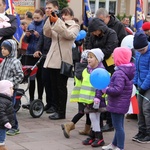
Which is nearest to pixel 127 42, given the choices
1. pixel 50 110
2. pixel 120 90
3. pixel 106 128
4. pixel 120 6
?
pixel 106 128

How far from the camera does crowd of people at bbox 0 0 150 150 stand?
6.19m

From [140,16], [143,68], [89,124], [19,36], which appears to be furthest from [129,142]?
[140,16]

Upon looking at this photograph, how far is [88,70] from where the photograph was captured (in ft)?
22.4

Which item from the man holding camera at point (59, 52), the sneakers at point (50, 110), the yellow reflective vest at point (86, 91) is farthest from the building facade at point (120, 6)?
the yellow reflective vest at point (86, 91)

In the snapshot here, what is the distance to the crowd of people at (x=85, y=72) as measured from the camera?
6188 millimetres

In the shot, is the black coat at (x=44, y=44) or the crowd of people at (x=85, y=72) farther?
the black coat at (x=44, y=44)

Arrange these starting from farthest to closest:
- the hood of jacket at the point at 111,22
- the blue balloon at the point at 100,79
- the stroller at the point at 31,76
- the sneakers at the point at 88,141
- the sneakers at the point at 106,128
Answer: the stroller at the point at 31,76 → the hood of jacket at the point at 111,22 → the sneakers at the point at 106,128 → the sneakers at the point at 88,141 → the blue balloon at the point at 100,79

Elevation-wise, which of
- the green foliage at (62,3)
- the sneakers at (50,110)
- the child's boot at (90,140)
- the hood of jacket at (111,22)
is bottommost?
the sneakers at (50,110)

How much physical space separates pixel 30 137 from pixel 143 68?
2053 mm

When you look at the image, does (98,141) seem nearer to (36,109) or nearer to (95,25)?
(95,25)

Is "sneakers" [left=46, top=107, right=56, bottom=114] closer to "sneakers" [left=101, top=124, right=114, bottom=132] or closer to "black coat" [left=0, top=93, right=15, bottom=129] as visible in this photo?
"sneakers" [left=101, top=124, right=114, bottom=132]

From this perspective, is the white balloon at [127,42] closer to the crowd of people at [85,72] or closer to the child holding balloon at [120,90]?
the crowd of people at [85,72]

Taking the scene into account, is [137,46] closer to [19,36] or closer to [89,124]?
[89,124]

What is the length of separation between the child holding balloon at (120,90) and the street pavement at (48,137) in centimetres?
60
